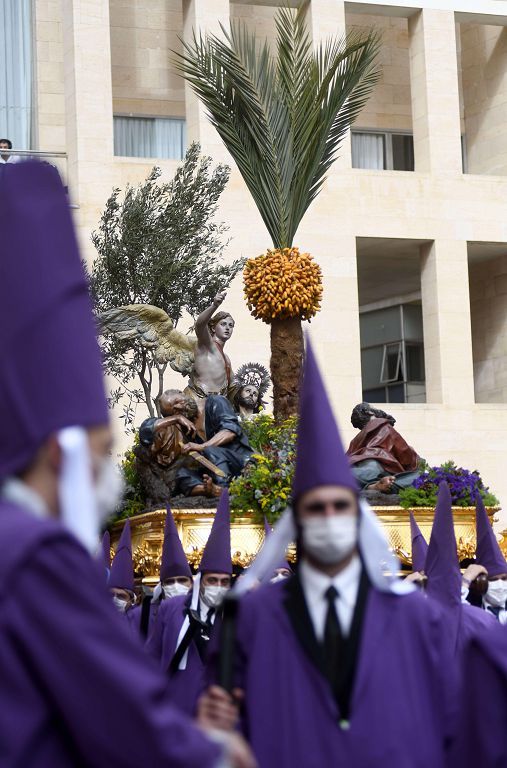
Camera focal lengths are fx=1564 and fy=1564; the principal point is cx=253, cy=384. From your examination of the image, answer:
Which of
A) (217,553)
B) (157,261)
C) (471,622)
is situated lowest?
(471,622)

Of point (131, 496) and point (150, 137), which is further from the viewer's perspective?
point (150, 137)

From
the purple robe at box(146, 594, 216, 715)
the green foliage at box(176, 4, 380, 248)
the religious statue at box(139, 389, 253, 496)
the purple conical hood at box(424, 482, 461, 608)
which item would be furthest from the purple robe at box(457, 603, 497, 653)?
the green foliage at box(176, 4, 380, 248)

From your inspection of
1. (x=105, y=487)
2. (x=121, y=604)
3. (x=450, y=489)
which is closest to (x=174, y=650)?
(x=121, y=604)

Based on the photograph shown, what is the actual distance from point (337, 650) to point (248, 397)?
12.8 meters

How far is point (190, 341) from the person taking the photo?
17812mm

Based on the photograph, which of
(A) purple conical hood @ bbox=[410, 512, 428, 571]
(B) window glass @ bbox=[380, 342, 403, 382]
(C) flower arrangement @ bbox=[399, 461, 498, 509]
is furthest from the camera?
(B) window glass @ bbox=[380, 342, 403, 382]

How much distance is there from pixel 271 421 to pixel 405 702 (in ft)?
39.9

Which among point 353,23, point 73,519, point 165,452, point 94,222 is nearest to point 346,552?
point 73,519

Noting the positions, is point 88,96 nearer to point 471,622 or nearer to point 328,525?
point 471,622

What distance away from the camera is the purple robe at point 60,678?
270cm

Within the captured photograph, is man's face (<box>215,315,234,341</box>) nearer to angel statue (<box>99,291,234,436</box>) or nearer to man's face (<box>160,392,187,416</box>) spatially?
angel statue (<box>99,291,234,436</box>)

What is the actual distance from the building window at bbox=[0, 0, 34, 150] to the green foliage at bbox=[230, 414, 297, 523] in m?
14.1

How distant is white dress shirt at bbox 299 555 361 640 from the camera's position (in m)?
4.30

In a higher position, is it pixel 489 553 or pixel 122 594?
pixel 489 553
